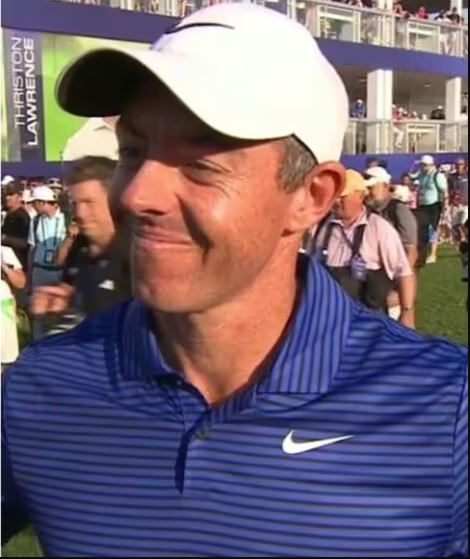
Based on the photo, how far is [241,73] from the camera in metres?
1.00

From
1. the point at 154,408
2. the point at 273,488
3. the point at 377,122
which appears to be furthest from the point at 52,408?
the point at 377,122

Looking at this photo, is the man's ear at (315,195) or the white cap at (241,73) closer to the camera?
the white cap at (241,73)

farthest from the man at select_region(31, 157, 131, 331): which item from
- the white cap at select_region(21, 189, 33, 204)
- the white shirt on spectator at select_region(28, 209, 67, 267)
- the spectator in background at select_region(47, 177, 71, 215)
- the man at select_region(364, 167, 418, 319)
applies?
the white cap at select_region(21, 189, 33, 204)

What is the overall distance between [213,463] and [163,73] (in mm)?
405

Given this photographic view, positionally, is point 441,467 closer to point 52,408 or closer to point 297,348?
point 297,348

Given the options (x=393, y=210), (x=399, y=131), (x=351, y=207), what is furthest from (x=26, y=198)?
(x=399, y=131)

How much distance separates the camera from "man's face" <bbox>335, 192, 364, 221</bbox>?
16.2 ft

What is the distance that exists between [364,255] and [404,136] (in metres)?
14.6

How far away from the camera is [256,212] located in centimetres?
103

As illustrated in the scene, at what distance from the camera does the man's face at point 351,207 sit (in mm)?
4926

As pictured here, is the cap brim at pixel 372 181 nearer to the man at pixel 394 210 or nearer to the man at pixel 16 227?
the man at pixel 394 210

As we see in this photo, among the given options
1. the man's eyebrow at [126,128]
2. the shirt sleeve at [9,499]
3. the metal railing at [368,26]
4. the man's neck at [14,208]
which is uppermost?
the metal railing at [368,26]

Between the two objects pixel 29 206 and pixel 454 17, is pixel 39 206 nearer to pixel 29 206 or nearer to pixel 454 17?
pixel 29 206

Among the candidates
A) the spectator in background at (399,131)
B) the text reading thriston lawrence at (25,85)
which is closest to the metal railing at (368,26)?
the spectator in background at (399,131)
